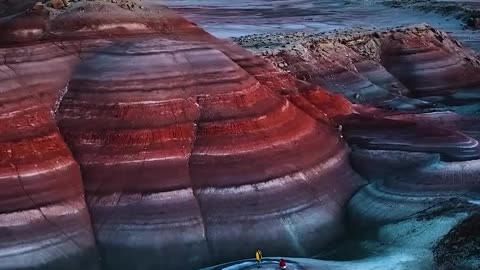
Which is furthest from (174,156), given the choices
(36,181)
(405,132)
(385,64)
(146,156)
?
(385,64)

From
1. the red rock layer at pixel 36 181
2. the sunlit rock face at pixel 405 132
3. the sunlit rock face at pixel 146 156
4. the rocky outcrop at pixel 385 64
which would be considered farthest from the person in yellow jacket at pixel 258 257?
the rocky outcrop at pixel 385 64

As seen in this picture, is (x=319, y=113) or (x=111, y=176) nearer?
(x=111, y=176)

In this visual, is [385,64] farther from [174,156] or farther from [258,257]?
[258,257]

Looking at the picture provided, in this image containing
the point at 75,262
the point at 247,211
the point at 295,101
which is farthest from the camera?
the point at 295,101

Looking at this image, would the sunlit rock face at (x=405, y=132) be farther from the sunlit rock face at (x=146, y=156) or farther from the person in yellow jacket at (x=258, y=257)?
the person in yellow jacket at (x=258, y=257)

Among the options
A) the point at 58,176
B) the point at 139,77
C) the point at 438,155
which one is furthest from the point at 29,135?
the point at 438,155

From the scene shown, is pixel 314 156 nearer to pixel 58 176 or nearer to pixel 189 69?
pixel 189 69
